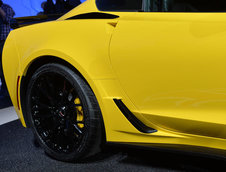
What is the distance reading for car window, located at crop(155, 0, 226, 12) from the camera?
68.6 inches

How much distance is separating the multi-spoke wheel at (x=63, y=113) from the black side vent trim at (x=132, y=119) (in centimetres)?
19

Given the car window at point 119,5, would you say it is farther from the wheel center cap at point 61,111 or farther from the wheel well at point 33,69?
the wheel center cap at point 61,111

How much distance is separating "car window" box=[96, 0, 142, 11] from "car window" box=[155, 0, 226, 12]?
0.11 metres

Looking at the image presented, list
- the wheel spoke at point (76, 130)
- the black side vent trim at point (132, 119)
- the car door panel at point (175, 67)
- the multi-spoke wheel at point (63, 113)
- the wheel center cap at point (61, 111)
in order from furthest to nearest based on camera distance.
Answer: the wheel center cap at point (61, 111), the wheel spoke at point (76, 130), the multi-spoke wheel at point (63, 113), the black side vent trim at point (132, 119), the car door panel at point (175, 67)

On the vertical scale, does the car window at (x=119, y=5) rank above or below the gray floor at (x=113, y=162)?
above

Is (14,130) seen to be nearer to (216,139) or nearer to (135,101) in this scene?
(135,101)

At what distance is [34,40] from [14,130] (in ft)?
4.21

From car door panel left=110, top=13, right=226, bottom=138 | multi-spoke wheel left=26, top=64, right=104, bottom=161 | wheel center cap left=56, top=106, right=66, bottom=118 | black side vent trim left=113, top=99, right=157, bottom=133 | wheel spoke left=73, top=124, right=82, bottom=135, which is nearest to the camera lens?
car door panel left=110, top=13, right=226, bottom=138

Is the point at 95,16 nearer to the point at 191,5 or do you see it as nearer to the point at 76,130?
the point at 191,5

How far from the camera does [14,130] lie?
3260 millimetres

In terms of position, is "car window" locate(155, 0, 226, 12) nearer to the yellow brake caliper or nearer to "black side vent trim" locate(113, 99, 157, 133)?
"black side vent trim" locate(113, 99, 157, 133)

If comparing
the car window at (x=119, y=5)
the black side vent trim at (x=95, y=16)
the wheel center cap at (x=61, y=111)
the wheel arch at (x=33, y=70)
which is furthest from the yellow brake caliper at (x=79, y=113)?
the car window at (x=119, y=5)

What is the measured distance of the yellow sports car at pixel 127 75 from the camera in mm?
1702

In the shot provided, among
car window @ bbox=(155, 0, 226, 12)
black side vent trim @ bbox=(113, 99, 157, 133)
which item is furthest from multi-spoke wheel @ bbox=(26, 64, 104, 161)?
car window @ bbox=(155, 0, 226, 12)
